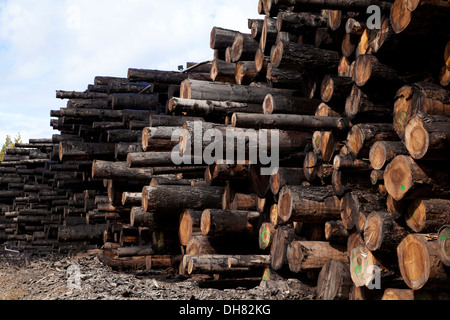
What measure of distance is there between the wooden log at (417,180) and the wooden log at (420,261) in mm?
350

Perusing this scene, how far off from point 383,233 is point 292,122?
4.73ft

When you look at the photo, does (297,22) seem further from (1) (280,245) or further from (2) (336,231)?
(1) (280,245)

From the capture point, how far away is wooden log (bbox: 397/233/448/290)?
355cm

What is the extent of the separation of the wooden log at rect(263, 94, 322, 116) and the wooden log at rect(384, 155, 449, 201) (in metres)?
1.88

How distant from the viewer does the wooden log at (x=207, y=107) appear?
18.4ft

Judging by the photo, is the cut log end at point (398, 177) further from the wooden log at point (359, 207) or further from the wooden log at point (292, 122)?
the wooden log at point (292, 122)

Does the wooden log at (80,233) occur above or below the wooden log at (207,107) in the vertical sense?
below

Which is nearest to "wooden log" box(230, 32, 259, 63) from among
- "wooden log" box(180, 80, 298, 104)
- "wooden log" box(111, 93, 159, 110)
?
"wooden log" box(180, 80, 298, 104)

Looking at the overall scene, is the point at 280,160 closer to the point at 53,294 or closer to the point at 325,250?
the point at 325,250

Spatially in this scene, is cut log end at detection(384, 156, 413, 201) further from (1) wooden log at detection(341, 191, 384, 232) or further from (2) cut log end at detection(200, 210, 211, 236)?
(2) cut log end at detection(200, 210, 211, 236)

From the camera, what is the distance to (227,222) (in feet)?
20.5

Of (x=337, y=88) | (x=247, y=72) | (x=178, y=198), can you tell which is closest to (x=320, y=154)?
(x=337, y=88)

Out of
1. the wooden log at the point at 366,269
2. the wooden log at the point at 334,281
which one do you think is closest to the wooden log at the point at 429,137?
the wooden log at the point at 366,269
